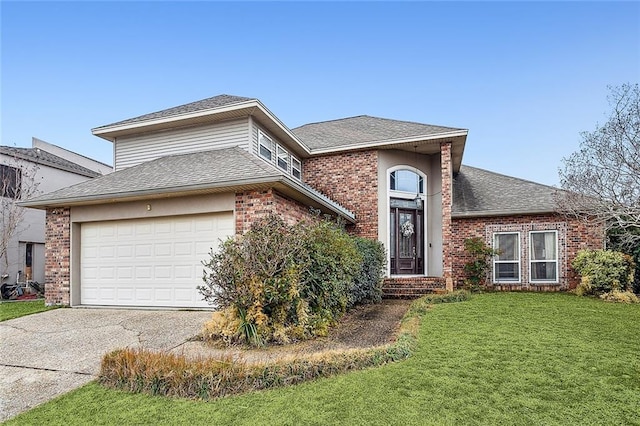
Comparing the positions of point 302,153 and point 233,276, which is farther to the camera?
point 302,153

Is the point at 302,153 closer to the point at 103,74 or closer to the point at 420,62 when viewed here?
the point at 420,62

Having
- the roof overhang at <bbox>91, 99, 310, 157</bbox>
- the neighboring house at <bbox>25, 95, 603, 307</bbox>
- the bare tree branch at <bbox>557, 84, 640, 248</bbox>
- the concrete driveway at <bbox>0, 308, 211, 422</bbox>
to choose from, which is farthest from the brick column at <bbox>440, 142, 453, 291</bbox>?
the concrete driveway at <bbox>0, 308, 211, 422</bbox>

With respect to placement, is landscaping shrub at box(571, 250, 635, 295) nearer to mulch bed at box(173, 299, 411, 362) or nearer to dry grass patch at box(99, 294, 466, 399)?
mulch bed at box(173, 299, 411, 362)

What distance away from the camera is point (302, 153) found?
1380 centimetres

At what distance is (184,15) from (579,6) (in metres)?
11.8

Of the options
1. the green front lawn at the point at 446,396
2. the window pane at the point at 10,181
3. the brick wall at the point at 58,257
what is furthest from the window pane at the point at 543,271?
the window pane at the point at 10,181

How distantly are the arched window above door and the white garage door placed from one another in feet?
22.6

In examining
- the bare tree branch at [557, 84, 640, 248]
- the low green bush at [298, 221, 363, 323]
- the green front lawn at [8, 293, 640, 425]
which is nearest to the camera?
the green front lawn at [8, 293, 640, 425]

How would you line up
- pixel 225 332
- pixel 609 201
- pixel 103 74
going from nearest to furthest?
1. pixel 225 332
2. pixel 609 201
3. pixel 103 74

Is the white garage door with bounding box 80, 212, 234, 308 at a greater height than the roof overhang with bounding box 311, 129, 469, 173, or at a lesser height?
lesser

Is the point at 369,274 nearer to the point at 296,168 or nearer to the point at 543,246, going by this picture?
the point at 296,168

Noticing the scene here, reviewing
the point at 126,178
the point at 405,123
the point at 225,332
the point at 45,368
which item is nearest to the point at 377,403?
the point at 225,332

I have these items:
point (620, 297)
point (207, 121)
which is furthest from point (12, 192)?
point (620, 297)

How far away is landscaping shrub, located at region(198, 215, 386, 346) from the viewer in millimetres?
6109
